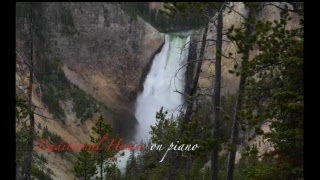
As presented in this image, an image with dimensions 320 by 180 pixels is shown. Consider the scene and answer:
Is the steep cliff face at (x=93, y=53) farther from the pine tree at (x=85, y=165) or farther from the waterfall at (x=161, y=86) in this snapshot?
the pine tree at (x=85, y=165)

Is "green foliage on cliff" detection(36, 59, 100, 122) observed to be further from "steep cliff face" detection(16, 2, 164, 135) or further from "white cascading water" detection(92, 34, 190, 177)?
"white cascading water" detection(92, 34, 190, 177)

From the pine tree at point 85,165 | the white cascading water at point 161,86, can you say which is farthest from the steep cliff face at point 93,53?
the pine tree at point 85,165

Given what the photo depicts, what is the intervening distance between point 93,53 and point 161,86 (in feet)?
26.0

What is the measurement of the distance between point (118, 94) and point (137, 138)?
650 cm

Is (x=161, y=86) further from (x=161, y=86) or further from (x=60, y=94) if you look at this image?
(x=60, y=94)

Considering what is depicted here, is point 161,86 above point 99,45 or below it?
below

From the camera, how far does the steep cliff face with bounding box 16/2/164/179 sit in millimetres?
40500

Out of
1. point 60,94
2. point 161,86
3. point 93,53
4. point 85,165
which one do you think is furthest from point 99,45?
point 85,165

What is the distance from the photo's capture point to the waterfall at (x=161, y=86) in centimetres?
4519

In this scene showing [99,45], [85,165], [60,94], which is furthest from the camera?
[99,45]

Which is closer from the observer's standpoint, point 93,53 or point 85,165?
point 85,165

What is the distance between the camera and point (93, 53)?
46406 millimetres

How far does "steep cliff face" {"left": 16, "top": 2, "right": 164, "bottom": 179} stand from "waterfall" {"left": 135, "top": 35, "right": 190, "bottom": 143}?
0.84 m
